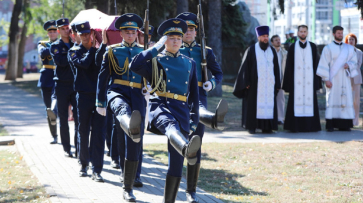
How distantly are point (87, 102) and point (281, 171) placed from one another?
2975 mm

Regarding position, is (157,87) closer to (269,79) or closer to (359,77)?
(269,79)

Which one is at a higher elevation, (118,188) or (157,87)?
(157,87)

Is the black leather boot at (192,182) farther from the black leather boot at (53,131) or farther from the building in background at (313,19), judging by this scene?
the building in background at (313,19)

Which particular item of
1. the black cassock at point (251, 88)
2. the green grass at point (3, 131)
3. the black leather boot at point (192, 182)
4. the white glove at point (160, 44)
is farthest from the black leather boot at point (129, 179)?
the green grass at point (3, 131)

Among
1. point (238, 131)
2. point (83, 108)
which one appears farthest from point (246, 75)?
point (83, 108)

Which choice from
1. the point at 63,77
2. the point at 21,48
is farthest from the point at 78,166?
the point at 21,48

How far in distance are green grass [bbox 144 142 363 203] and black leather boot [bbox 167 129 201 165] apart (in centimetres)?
169

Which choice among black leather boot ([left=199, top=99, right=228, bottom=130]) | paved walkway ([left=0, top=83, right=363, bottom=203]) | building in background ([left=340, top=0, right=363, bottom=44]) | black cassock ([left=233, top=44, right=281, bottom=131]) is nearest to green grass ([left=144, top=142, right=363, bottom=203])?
paved walkway ([left=0, top=83, right=363, bottom=203])

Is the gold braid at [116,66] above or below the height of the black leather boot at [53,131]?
above

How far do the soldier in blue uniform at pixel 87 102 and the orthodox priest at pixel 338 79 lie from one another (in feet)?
21.5

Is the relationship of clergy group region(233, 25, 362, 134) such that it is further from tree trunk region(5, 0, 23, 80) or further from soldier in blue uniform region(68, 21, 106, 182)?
tree trunk region(5, 0, 23, 80)

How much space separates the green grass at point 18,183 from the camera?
675 cm

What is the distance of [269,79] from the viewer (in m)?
Result: 12.7

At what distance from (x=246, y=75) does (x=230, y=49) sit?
1938cm
